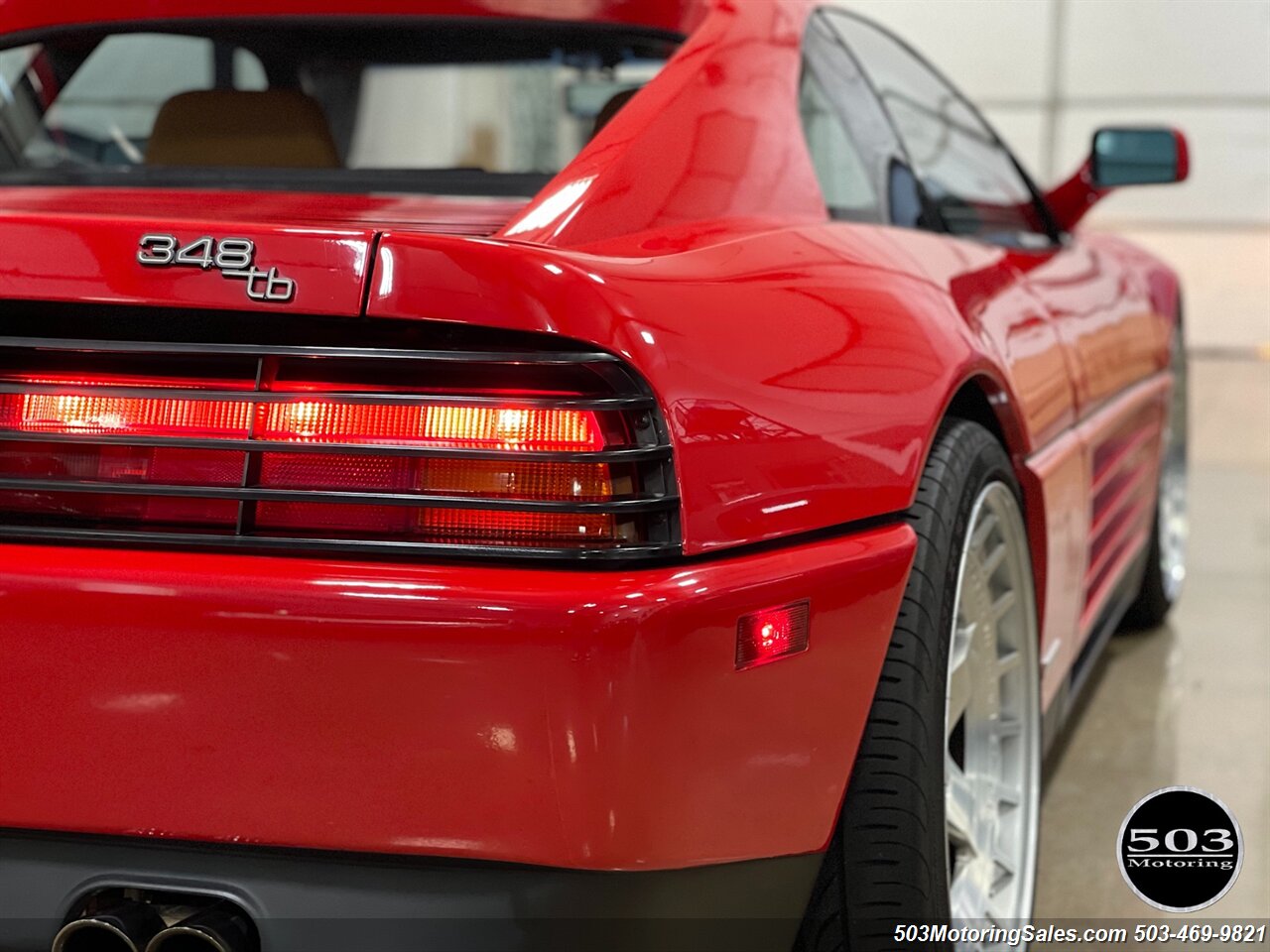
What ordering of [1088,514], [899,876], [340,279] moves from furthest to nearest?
[1088,514], [899,876], [340,279]

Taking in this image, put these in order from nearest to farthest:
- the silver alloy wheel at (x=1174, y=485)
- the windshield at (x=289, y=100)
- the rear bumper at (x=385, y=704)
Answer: the rear bumper at (x=385, y=704) < the windshield at (x=289, y=100) < the silver alloy wheel at (x=1174, y=485)

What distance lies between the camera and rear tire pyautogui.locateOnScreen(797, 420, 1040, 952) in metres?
1.42

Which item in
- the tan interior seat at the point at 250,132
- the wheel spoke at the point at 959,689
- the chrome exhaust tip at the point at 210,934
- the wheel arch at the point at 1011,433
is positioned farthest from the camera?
the tan interior seat at the point at 250,132

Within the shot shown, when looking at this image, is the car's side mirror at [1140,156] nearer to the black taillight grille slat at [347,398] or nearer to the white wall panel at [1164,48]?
the black taillight grille slat at [347,398]

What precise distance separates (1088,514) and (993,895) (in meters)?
0.76

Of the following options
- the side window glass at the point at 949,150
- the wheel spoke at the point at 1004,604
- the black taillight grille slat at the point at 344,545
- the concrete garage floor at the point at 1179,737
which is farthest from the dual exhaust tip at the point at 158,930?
the side window glass at the point at 949,150

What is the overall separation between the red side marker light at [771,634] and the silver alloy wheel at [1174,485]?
8.09 ft

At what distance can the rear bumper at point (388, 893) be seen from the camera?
125 centimetres

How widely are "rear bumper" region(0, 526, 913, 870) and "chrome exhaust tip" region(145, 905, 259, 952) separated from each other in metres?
0.09

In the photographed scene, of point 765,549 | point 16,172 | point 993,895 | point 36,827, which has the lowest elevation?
point 993,895

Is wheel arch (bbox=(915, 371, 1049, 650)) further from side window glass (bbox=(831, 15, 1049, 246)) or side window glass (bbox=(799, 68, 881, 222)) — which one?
side window glass (bbox=(831, 15, 1049, 246))

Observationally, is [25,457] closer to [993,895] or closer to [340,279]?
[340,279]

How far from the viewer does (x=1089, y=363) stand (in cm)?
242

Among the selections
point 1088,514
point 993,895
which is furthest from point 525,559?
point 1088,514
